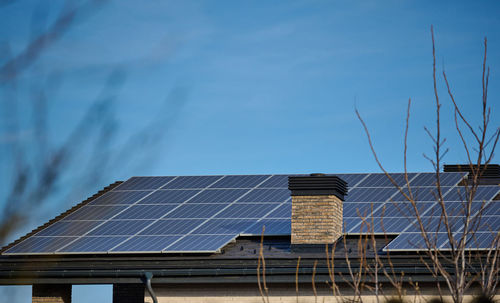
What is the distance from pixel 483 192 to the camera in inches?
731

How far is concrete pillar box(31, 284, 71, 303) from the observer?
1617cm

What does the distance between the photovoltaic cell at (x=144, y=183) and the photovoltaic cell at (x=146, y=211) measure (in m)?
1.66

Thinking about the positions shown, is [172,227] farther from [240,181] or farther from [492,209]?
[492,209]

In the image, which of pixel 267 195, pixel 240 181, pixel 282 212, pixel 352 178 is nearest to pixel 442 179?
pixel 352 178

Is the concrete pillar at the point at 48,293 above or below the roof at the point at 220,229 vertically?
below

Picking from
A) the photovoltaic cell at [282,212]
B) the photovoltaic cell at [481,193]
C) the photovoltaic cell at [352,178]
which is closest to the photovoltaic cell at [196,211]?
the photovoltaic cell at [282,212]

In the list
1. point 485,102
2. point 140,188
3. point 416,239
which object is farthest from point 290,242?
point 485,102

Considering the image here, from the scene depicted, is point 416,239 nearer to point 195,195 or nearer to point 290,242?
point 290,242

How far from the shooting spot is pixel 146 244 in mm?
16938

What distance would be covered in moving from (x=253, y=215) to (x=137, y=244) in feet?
10.1

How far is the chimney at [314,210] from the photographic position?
16594mm

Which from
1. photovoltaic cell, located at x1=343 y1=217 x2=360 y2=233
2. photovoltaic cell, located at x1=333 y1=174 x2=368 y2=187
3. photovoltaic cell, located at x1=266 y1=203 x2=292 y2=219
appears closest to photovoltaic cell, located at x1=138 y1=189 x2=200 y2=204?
photovoltaic cell, located at x1=266 y1=203 x2=292 y2=219

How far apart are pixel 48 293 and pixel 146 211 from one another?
149 inches

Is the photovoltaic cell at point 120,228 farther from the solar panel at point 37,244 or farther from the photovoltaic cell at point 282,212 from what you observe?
the photovoltaic cell at point 282,212
